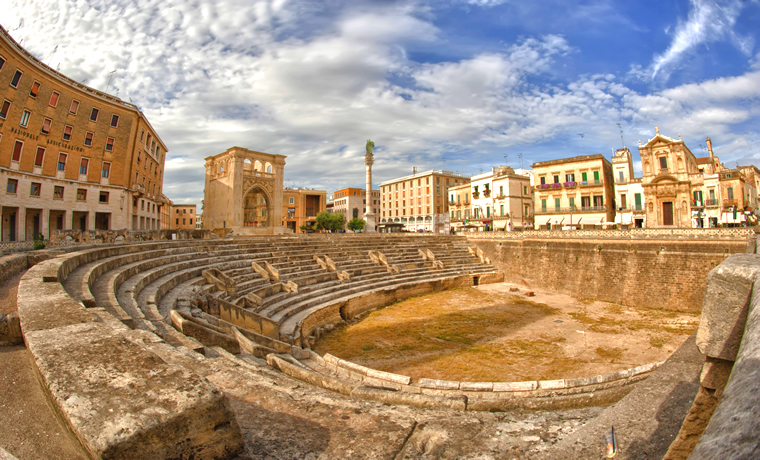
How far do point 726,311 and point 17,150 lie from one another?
30.8 meters

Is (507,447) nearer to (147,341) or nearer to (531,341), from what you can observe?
(147,341)

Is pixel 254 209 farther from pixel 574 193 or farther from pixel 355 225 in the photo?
pixel 574 193

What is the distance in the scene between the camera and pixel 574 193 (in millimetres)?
34594

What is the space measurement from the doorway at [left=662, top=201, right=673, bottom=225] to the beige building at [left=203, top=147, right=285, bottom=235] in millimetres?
33917

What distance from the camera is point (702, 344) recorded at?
1909 millimetres

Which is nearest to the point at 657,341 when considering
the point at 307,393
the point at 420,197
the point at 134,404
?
the point at 307,393

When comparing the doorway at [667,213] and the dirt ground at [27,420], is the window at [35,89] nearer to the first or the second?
the dirt ground at [27,420]

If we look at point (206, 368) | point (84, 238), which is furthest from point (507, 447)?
point (84, 238)

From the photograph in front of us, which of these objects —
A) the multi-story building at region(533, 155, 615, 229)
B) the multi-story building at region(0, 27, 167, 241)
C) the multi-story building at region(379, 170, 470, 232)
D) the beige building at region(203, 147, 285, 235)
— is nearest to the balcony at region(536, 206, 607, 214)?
the multi-story building at region(533, 155, 615, 229)

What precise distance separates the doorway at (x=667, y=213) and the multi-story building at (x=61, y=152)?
4368cm

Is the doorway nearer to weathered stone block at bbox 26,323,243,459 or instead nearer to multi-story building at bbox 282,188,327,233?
weathered stone block at bbox 26,323,243,459

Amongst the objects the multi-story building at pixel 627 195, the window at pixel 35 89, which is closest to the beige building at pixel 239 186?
the window at pixel 35 89

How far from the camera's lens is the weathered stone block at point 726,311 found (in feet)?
5.84

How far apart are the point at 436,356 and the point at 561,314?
29.7ft
